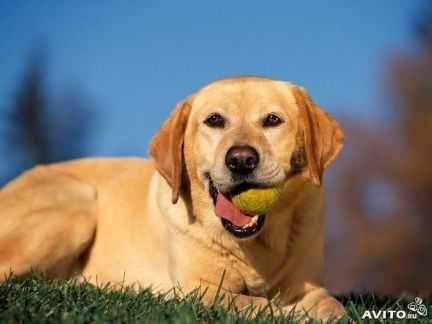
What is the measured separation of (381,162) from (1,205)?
18947 millimetres

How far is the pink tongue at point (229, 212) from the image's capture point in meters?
4.49

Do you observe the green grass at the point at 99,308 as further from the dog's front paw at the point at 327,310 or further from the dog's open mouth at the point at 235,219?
the dog's open mouth at the point at 235,219

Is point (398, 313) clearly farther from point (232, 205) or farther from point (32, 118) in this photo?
point (32, 118)

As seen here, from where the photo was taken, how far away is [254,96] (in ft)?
15.8

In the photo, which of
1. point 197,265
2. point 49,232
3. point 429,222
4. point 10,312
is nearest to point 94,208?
point 49,232

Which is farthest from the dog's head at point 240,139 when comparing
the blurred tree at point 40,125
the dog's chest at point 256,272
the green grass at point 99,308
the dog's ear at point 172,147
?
the blurred tree at point 40,125

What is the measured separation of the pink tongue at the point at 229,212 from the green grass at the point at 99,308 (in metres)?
0.67

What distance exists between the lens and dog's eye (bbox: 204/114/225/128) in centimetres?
473

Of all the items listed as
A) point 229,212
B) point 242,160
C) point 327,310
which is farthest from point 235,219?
point 327,310

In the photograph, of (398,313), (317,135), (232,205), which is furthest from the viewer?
(317,135)

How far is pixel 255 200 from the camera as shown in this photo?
171 inches

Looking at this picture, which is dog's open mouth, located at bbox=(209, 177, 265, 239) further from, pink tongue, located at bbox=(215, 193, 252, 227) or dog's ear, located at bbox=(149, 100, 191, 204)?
dog's ear, located at bbox=(149, 100, 191, 204)

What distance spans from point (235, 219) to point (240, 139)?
21.2 inches

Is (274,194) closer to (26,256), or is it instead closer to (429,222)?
(26,256)
